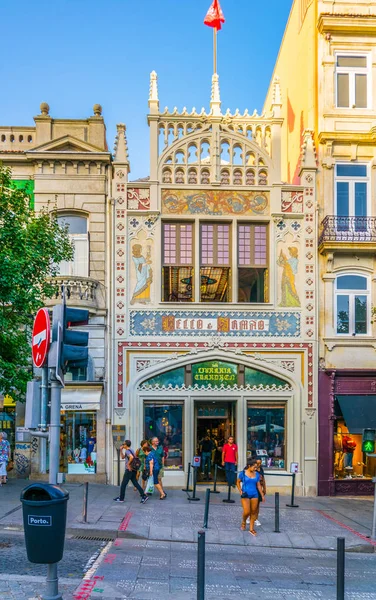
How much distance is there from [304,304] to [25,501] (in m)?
15.4

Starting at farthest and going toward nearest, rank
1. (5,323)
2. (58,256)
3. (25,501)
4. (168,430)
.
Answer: (168,430) < (58,256) < (5,323) < (25,501)

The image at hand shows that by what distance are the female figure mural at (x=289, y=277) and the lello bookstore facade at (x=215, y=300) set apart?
0.03m

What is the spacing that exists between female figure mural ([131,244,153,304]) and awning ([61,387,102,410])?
10.0 ft

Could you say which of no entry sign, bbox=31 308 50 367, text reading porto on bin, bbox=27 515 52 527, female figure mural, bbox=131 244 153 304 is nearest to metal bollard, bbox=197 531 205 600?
text reading porto on bin, bbox=27 515 52 527

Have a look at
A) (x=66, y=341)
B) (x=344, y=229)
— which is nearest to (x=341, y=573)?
(x=66, y=341)

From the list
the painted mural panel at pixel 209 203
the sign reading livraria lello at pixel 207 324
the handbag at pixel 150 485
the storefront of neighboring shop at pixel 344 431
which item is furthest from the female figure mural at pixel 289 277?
the handbag at pixel 150 485

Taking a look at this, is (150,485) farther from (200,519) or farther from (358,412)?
(358,412)

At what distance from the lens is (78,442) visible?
21594mm

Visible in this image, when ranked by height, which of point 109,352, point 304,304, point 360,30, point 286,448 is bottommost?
point 286,448

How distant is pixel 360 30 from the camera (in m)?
22.7

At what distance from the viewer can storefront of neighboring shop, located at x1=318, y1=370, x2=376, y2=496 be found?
21.5 meters

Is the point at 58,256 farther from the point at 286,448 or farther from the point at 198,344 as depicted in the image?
the point at 286,448

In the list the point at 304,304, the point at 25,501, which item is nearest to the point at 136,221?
the point at 304,304

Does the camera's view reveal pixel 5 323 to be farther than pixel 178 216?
No
